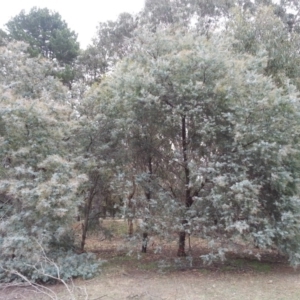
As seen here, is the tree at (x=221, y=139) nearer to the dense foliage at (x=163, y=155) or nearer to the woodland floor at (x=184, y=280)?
the dense foliage at (x=163, y=155)

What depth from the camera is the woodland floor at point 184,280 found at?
5.27 m

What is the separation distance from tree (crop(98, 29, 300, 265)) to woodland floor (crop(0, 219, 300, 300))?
1.76 feet

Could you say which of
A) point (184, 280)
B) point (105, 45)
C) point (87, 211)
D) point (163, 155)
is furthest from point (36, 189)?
point (105, 45)

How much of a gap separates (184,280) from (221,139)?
2.74 meters

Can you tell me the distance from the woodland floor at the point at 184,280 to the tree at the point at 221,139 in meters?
0.54

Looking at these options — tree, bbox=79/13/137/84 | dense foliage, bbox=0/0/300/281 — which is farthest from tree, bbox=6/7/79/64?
dense foliage, bbox=0/0/300/281

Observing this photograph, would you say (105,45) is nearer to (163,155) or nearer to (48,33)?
(48,33)

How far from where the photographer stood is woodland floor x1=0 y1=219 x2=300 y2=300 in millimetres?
5273

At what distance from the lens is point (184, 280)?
6.05 m

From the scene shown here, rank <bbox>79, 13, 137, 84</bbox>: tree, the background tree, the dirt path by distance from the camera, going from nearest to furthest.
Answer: the dirt path, <bbox>79, 13, 137, 84</bbox>: tree, the background tree

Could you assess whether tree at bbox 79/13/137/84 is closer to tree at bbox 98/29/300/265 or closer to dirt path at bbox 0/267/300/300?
tree at bbox 98/29/300/265

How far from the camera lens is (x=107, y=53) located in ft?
55.5

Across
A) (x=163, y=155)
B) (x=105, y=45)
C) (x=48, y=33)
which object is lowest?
(x=163, y=155)

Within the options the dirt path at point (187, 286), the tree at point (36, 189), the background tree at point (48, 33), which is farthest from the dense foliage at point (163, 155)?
the background tree at point (48, 33)
